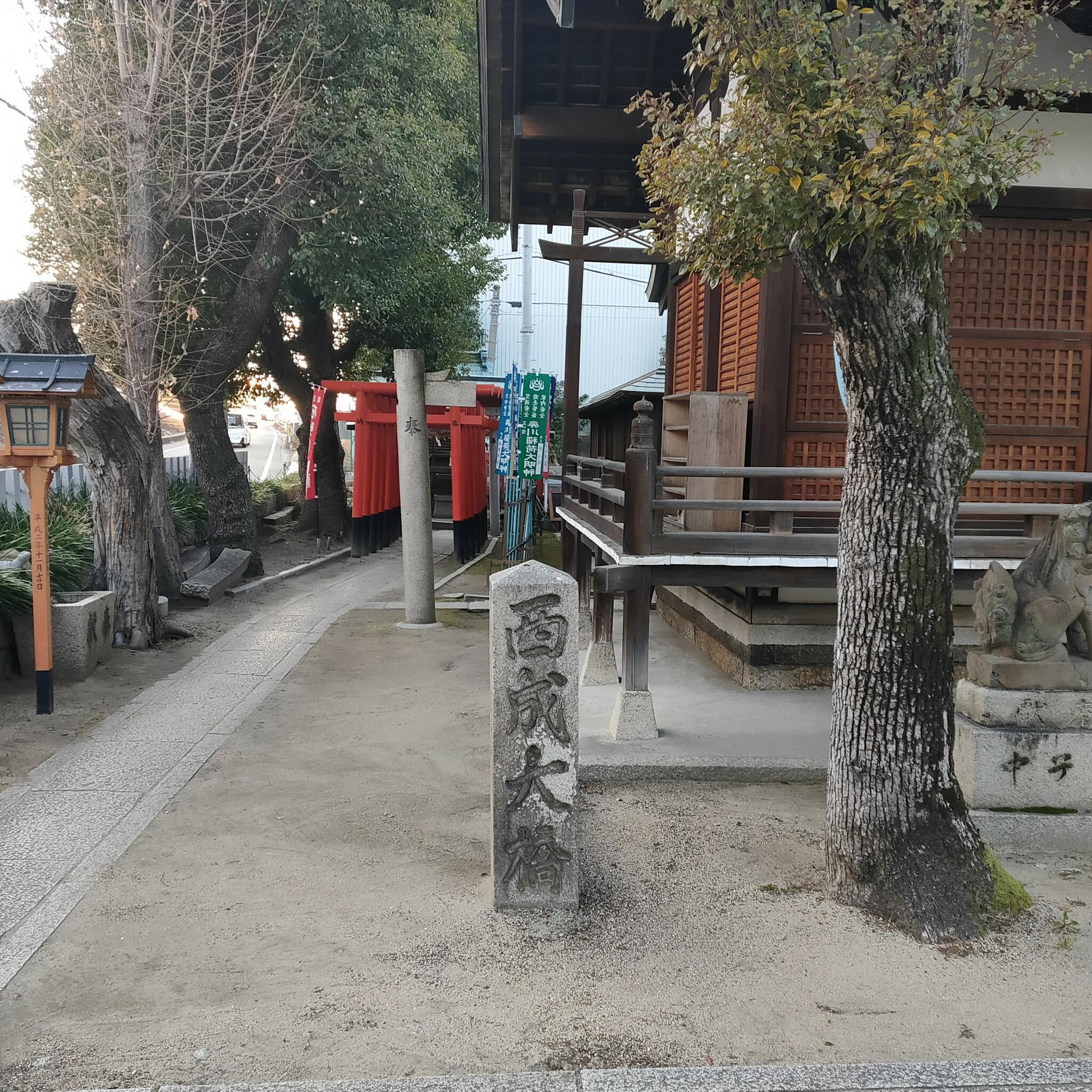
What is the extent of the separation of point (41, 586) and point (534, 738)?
17.7 ft

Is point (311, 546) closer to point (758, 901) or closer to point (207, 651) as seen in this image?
point (207, 651)

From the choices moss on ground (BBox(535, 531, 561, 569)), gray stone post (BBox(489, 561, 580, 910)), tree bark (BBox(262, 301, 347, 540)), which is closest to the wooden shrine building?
gray stone post (BBox(489, 561, 580, 910))

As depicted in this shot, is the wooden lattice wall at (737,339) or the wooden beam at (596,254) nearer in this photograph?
the wooden lattice wall at (737,339)

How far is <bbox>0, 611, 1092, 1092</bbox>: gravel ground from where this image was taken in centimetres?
352

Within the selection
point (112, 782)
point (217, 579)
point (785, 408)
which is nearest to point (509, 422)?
point (217, 579)

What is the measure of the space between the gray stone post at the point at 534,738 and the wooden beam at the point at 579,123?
6987 mm

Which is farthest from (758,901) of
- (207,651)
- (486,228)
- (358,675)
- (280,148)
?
(486,228)

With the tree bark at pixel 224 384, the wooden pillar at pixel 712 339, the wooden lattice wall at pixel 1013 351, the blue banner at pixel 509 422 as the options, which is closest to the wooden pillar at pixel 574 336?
the wooden pillar at pixel 712 339

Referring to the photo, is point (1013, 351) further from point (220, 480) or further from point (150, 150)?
point (220, 480)

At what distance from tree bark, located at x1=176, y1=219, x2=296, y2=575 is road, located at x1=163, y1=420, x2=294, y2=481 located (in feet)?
32.1

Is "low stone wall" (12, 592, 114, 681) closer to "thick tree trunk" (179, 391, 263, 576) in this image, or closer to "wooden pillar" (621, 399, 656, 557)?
"wooden pillar" (621, 399, 656, 557)

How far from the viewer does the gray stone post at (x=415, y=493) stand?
12.6 m

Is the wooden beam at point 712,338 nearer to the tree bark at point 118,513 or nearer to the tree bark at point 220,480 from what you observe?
the tree bark at point 118,513

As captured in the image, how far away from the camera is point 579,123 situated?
1004 cm
